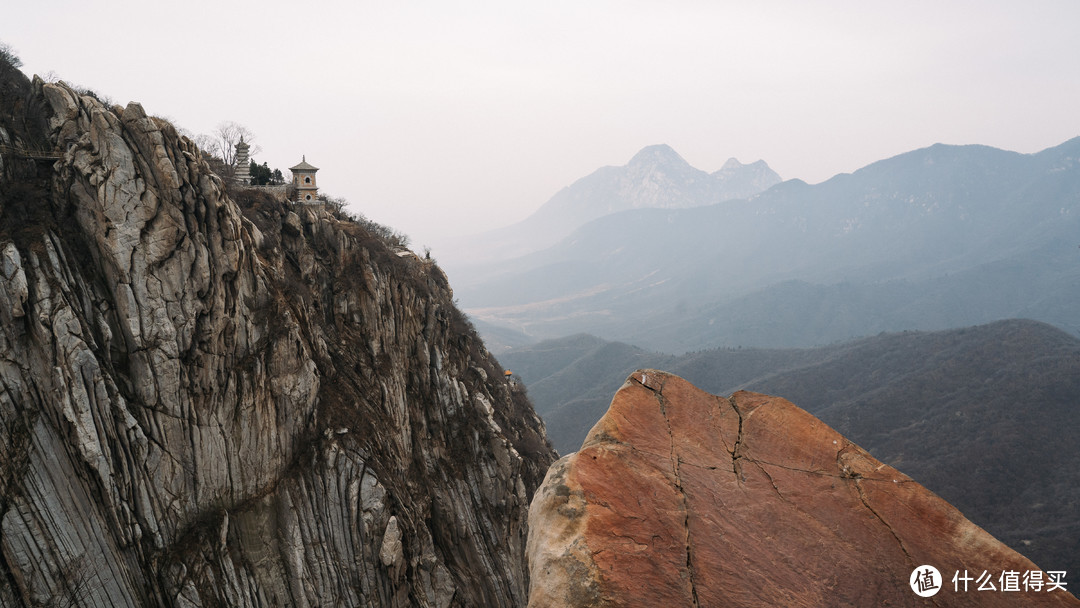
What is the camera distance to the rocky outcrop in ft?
25.2

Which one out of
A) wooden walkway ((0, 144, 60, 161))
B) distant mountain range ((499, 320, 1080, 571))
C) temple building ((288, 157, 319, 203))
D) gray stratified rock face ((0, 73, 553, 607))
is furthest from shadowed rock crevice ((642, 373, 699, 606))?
distant mountain range ((499, 320, 1080, 571))

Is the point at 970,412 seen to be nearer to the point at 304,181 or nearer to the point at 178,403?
the point at 304,181

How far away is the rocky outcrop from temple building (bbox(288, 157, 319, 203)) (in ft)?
112

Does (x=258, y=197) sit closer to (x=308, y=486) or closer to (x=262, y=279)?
(x=262, y=279)

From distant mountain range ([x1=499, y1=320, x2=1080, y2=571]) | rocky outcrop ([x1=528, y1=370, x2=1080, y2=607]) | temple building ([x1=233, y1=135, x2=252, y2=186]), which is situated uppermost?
temple building ([x1=233, y1=135, x2=252, y2=186])

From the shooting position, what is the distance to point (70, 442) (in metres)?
19.8

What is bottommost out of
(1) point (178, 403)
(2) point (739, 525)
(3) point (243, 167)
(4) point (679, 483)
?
(2) point (739, 525)

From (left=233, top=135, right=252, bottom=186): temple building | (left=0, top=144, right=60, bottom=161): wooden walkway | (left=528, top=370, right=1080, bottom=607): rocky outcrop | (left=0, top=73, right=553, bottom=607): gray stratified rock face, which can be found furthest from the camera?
(left=233, top=135, right=252, bottom=186): temple building

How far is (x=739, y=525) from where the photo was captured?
866 centimetres

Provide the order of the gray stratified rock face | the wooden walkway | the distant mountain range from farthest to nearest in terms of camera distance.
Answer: the distant mountain range → the wooden walkway → the gray stratified rock face

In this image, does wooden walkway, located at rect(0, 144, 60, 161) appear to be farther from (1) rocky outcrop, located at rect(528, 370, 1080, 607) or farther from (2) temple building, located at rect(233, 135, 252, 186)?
(1) rocky outcrop, located at rect(528, 370, 1080, 607)

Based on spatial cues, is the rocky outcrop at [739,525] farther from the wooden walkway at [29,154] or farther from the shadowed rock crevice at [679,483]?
the wooden walkway at [29,154]

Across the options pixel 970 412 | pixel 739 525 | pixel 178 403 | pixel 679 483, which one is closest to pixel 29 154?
pixel 178 403

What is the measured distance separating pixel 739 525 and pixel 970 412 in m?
155
